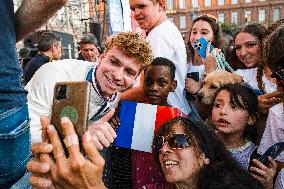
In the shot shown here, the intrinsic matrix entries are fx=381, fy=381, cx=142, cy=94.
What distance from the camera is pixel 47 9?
51.1 inches

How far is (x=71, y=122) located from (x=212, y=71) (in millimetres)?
2375

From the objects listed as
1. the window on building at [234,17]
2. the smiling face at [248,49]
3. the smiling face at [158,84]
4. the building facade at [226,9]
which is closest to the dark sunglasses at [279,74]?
the smiling face at [158,84]

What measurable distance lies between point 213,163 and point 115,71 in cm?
77

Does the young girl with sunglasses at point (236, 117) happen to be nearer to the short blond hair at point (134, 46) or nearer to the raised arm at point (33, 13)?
the short blond hair at point (134, 46)

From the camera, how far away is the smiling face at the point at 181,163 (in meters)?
1.97

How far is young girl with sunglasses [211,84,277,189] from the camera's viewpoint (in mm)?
2441

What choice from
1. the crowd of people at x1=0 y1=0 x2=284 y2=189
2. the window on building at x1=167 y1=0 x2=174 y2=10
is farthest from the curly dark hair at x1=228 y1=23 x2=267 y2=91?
the window on building at x1=167 y1=0 x2=174 y2=10

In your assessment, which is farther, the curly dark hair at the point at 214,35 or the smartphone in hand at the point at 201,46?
the curly dark hair at the point at 214,35

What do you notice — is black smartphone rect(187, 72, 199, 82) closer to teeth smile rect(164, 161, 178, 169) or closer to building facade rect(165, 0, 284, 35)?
teeth smile rect(164, 161, 178, 169)

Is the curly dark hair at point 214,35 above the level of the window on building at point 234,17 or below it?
below

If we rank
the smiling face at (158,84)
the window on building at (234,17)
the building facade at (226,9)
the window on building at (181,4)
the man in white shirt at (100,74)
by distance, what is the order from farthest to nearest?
the window on building at (181,4) → the window on building at (234,17) → the building facade at (226,9) → the smiling face at (158,84) → the man in white shirt at (100,74)

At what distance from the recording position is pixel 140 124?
7.90 ft

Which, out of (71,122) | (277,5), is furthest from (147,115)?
(277,5)

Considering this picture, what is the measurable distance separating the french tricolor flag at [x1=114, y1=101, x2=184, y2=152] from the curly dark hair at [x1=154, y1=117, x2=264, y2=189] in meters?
0.19
